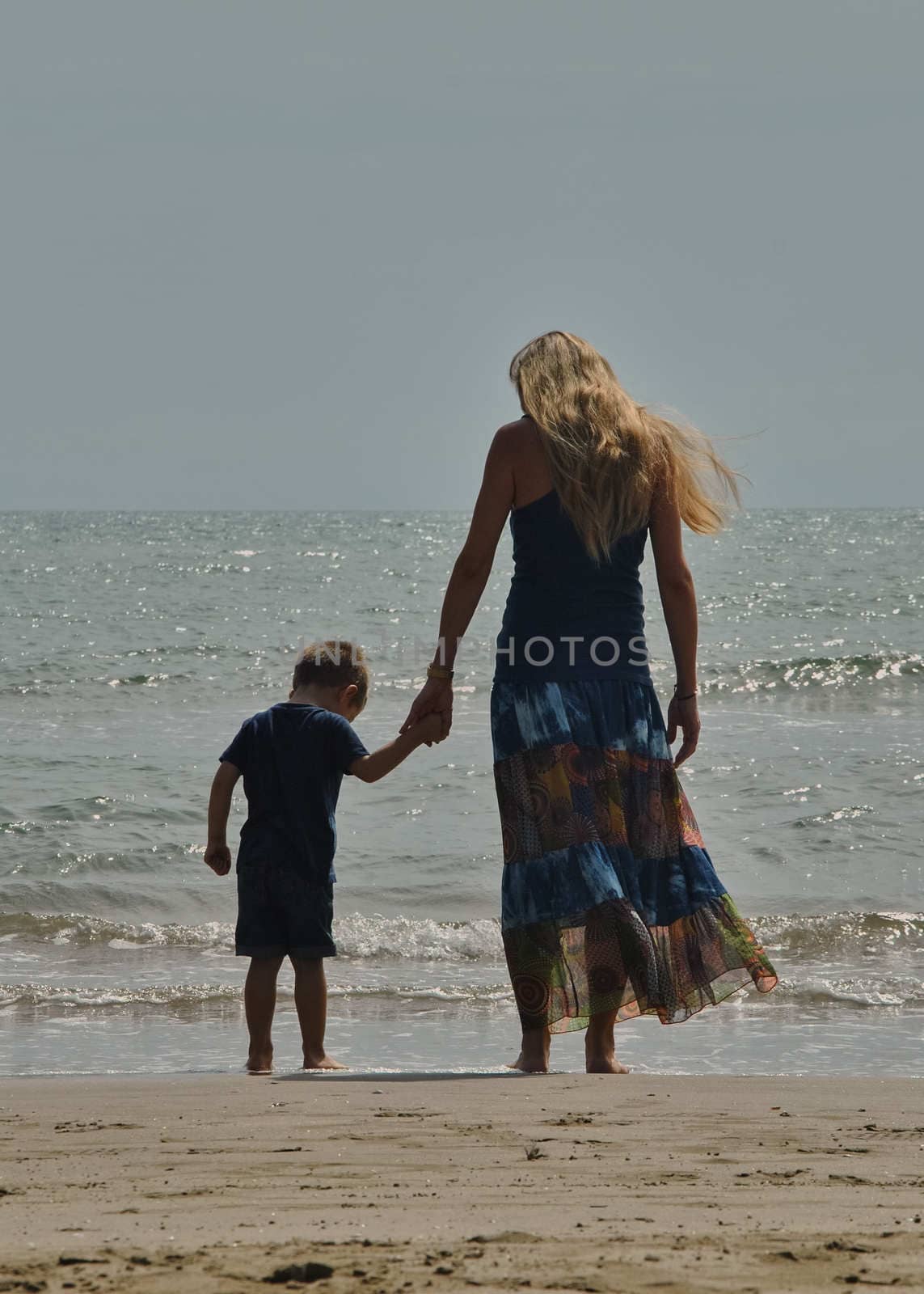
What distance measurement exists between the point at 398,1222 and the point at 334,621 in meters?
22.6

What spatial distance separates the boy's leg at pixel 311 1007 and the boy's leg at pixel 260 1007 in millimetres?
69

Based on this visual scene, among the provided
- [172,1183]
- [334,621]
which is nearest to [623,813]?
[172,1183]

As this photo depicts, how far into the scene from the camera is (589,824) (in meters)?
3.26

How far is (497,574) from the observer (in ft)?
118

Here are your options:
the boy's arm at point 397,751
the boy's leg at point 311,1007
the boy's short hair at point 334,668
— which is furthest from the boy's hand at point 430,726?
the boy's leg at point 311,1007

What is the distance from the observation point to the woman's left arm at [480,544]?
3283 millimetres

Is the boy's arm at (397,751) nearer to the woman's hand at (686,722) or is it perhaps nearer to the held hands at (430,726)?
the held hands at (430,726)

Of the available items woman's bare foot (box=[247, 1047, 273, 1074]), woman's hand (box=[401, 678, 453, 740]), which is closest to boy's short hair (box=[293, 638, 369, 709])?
woman's hand (box=[401, 678, 453, 740])

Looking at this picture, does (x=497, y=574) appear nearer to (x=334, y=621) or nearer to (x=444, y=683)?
(x=334, y=621)

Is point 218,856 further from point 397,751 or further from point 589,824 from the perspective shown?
point 589,824

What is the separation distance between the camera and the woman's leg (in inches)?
131

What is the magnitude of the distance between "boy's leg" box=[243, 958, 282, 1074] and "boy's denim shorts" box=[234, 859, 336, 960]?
0.12 ft

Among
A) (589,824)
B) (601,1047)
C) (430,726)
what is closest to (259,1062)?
(601,1047)

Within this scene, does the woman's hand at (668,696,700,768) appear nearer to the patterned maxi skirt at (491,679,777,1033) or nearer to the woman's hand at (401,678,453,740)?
the patterned maxi skirt at (491,679,777,1033)
